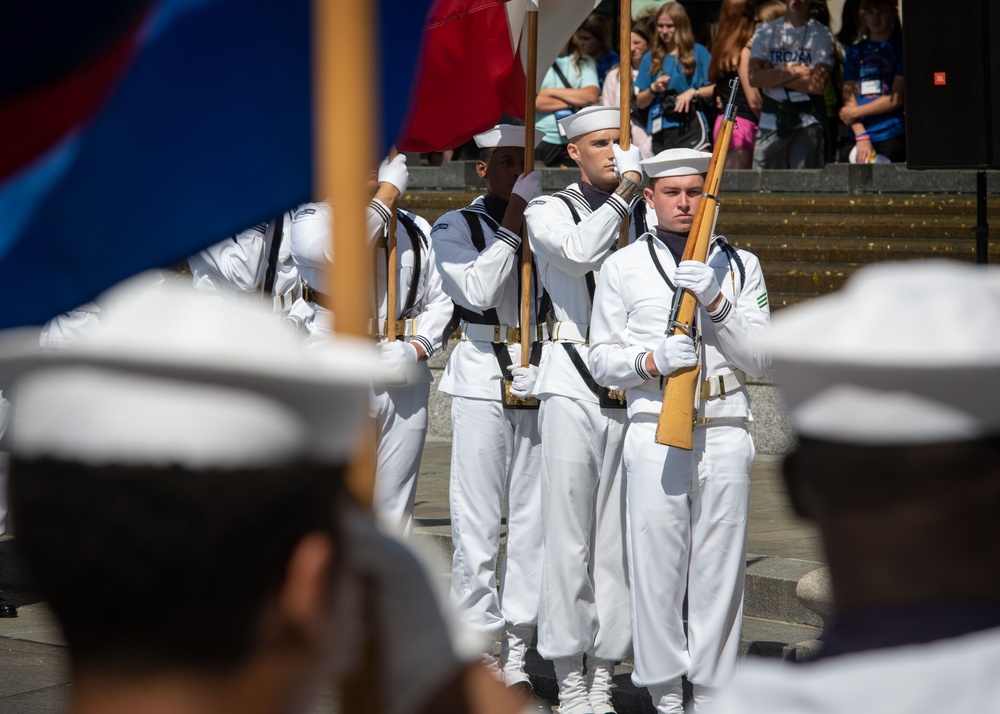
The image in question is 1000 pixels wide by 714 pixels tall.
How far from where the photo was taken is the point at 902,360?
1.41m

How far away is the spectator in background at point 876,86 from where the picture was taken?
1227cm

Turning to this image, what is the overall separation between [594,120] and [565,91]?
7.02 m

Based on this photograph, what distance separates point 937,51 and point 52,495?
678 cm

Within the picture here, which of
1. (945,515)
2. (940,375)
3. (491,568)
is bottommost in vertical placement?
(491,568)

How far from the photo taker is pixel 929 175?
41.1 feet

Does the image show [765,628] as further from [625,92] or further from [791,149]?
[791,149]

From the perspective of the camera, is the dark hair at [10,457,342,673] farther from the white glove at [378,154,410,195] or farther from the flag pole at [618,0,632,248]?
the white glove at [378,154,410,195]

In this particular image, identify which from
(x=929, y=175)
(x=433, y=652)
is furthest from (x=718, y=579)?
(x=929, y=175)

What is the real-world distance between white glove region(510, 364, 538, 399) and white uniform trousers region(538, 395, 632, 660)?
0.21 meters

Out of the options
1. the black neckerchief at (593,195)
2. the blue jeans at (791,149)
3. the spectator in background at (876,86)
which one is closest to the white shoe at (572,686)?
the black neckerchief at (593,195)

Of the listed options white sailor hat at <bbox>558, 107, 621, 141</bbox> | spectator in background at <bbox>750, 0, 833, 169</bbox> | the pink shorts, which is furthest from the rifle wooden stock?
the pink shorts

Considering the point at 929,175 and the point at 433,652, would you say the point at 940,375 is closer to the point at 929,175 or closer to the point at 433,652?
the point at 433,652

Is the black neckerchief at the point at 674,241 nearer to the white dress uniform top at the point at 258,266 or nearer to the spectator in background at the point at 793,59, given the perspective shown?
the white dress uniform top at the point at 258,266

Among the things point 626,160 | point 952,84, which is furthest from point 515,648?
point 952,84
